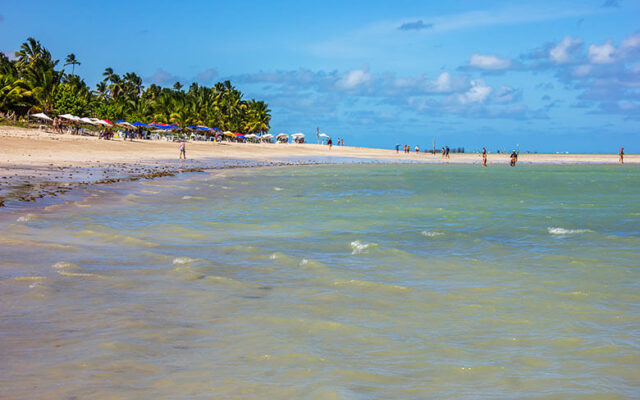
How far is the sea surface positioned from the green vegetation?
70902 mm

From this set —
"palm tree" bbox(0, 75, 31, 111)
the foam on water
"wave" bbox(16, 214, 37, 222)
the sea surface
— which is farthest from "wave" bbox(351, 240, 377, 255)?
"palm tree" bbox(0, 75, 31, 111)

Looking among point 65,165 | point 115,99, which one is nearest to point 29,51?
point 115,99

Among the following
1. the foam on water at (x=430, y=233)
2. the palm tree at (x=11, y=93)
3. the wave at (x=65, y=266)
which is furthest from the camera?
the palm tree at (x=11, y=93)

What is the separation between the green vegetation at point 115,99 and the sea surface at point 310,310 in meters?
70.9

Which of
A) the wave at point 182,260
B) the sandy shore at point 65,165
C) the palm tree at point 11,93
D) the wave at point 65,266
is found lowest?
the wave at point 182,260

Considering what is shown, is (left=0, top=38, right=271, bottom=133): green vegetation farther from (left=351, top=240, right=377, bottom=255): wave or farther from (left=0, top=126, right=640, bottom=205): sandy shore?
(left=351, top=240, right=377, bottom=255): wave

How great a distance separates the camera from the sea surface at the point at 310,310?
557 centimetres

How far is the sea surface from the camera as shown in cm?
557

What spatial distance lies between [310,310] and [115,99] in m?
116

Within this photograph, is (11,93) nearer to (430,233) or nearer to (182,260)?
(430,233)

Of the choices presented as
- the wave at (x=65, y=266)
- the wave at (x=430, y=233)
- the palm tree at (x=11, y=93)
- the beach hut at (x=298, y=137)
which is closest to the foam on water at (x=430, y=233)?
the wave at (x=430, y=233)

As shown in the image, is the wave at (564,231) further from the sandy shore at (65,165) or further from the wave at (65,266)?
the sandy shore at (65,165)

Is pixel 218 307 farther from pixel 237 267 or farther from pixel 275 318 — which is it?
pixel 237 267

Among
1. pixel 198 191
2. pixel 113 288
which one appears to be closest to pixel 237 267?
pixel 113 288
